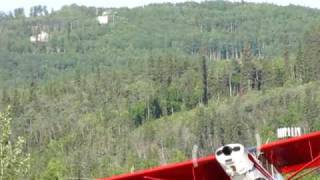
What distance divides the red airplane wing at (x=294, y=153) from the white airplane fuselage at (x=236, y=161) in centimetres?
153

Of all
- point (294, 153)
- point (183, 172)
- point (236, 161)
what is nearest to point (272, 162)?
point (294, 153)

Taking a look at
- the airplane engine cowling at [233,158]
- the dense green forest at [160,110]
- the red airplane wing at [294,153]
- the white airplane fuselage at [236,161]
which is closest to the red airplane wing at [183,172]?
the red airplane wing at [294,153]

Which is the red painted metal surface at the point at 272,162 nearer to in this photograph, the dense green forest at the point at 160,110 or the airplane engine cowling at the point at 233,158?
the airplane engine cowling at the point at 233,158

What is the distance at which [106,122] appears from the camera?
164 meters

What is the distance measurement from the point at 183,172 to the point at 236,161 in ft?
9.45

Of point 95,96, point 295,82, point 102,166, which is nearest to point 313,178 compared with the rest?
point 102,166

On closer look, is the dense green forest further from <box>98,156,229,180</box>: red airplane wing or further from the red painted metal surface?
<box>98,156,229,180</box>: red airplane wing

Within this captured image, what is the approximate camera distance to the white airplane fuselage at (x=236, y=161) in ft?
46.3

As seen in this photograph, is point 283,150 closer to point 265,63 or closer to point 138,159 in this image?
point 138,159

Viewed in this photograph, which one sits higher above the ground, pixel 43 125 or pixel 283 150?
pixel 283 150

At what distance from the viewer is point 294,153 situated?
1762cm

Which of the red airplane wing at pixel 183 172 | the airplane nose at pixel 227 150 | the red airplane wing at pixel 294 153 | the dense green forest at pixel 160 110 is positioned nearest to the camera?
the airplane nose at pixel 227 150

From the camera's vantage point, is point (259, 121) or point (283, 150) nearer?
point (283, 150)

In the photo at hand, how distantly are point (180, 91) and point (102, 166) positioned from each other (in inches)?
1864
